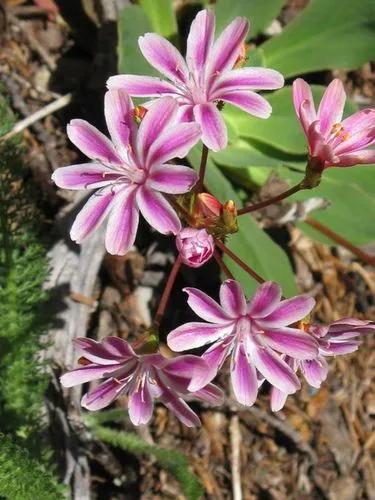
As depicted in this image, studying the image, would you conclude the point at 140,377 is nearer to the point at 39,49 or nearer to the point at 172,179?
the point at 172,179

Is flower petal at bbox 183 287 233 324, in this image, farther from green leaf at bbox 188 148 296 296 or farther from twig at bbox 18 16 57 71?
twig at bbox 18 16 57 71

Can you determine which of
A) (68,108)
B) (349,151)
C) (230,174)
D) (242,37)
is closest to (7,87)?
(68,108)

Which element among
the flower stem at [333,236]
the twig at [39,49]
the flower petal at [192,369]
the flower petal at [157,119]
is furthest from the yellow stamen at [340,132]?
the twig at [39,49]

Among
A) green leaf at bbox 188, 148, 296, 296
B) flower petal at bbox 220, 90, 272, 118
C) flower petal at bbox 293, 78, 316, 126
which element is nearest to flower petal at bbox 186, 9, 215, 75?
flower petal at bbox 220, 90, 272, 118

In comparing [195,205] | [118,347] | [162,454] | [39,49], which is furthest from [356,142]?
[39,49]

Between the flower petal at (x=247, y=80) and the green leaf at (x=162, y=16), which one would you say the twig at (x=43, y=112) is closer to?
the green leaf at (x=162, y=16)
